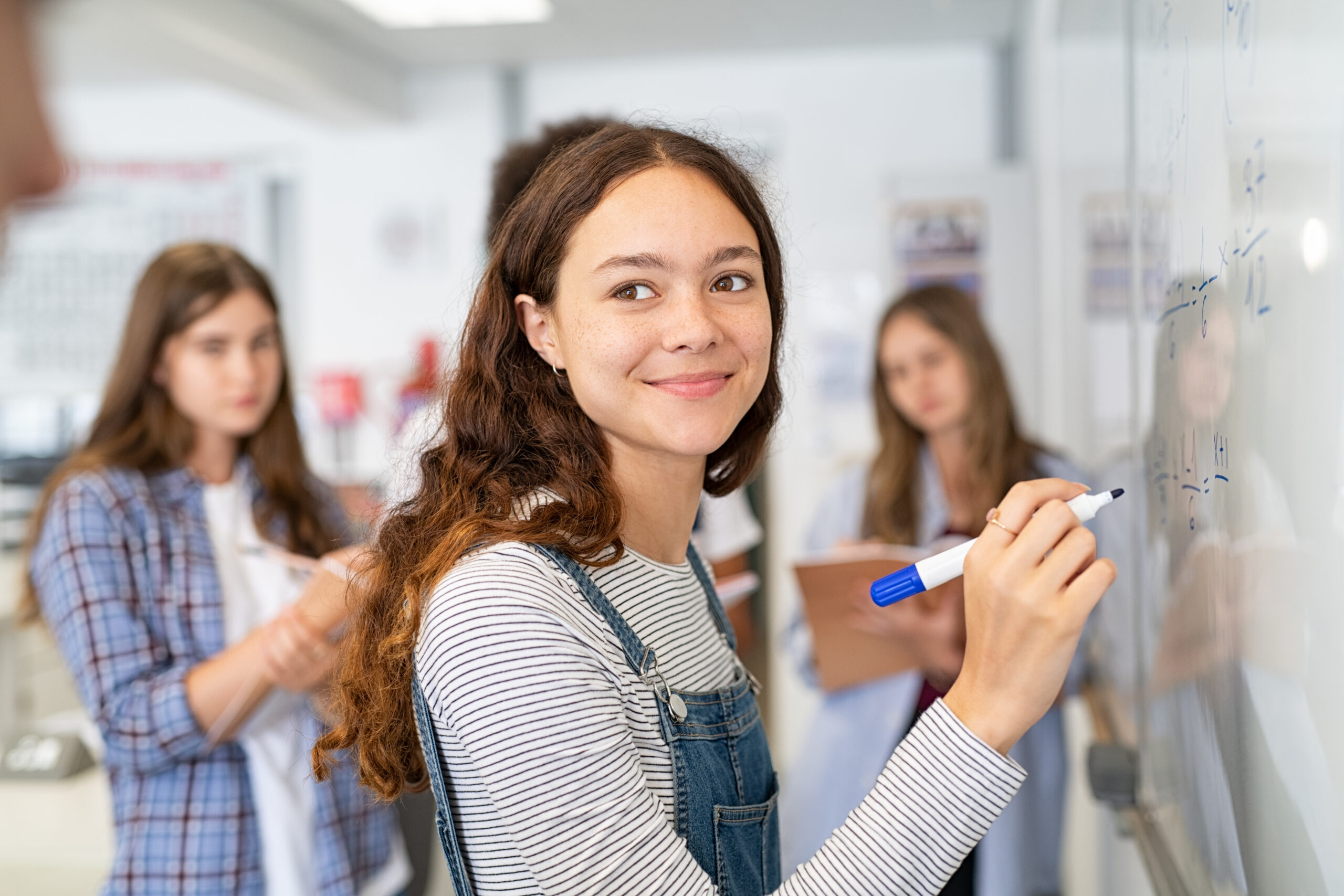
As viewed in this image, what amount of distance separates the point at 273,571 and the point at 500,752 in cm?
107

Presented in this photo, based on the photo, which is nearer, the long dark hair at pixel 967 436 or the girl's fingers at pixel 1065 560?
the girl's fingers at pixel 1065 560

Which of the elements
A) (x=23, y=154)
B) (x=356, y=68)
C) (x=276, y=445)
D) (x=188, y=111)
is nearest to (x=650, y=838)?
(x=23, y=154)

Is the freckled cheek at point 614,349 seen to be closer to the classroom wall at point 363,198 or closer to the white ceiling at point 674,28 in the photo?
the white ceiling at point 674,28

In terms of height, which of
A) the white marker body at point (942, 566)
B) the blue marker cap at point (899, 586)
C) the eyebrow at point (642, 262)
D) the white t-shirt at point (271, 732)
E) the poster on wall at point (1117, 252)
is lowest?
the white t-shirt at point (271, 732)

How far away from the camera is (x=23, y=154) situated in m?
0.30

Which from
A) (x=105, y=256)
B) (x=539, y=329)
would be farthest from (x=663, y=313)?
(x=105, y=256)

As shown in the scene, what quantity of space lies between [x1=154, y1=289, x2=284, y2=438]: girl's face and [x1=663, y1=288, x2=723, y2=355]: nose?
1.06 metres

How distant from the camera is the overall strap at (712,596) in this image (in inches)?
42.2

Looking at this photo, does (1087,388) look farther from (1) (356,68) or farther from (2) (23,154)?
(1) (356,68)

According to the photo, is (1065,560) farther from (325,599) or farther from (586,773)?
(325,599)

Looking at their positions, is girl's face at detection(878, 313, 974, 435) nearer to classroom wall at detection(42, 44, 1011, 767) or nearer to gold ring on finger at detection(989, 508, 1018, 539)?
gold ring on finger at detection(989, 508, 1018, 539)

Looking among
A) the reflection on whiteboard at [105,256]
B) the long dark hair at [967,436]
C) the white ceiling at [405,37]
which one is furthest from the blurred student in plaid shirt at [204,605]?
the reflection on whiteboard at [105,256]

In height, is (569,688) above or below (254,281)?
below

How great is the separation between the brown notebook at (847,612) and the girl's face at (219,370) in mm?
Result: 892
